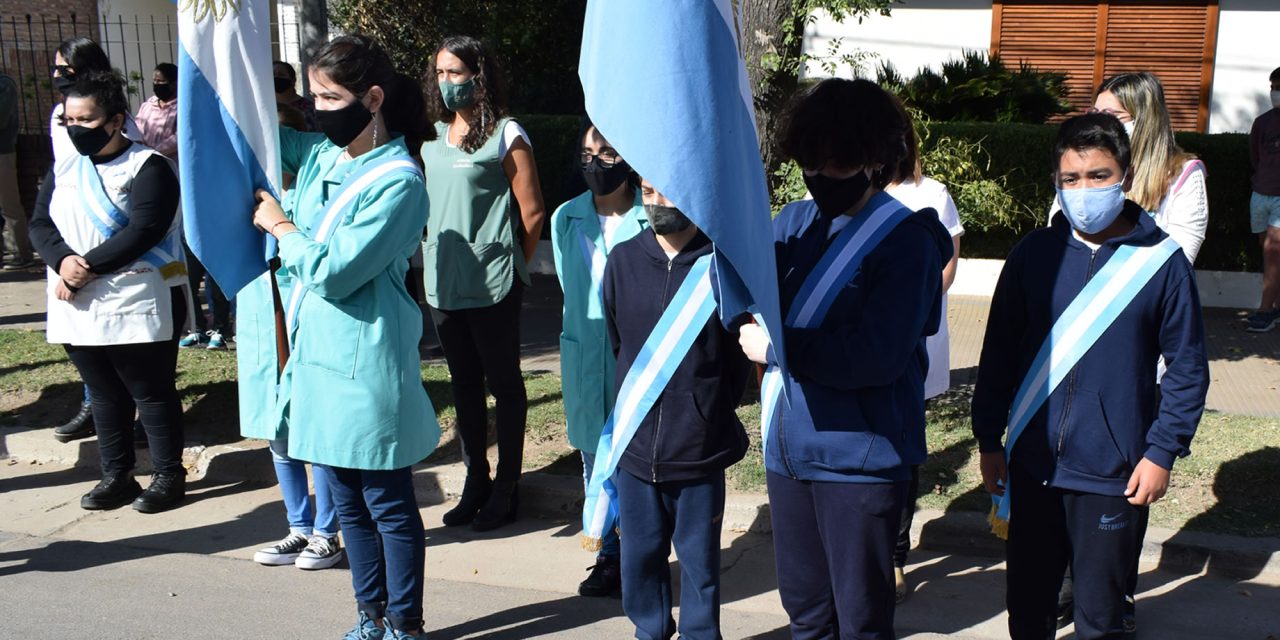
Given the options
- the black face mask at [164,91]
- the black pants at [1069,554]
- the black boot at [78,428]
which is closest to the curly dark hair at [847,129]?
the black pants at [1069,554]


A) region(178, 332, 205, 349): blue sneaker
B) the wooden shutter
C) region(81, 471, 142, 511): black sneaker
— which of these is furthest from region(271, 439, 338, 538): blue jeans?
the wooden shutter

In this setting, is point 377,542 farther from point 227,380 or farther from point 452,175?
point 227,380

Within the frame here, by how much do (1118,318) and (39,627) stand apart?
12.6ft

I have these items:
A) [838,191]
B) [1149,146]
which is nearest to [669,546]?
[838,191]

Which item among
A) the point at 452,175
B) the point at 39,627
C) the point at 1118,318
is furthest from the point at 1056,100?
the point at 39,627

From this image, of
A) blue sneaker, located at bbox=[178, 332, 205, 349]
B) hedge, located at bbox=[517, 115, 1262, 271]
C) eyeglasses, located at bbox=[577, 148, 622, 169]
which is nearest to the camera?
eyeglasses, located at bbox=[577, 148, 622, 169]

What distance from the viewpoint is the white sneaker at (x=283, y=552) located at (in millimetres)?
5094

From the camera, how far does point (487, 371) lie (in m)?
5.39

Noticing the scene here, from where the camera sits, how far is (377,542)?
13.7 ft

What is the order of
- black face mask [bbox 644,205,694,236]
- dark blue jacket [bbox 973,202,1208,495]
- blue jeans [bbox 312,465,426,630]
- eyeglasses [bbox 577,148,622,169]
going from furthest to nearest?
eyeglasses [bbox 577,148,622,169], blue jeans [bbox 312,465,426,630], black face mask [bbox 644,205,694,236], dark blue jacket [bbox 973,202,1208,495]

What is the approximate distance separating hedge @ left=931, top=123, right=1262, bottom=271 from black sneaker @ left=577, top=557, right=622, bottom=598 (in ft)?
19.9

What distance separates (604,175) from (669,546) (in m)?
1.44

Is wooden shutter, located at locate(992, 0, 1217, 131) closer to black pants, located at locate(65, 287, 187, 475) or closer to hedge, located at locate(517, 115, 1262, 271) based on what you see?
hedge, located at locate(517, 115, 1262, 271)

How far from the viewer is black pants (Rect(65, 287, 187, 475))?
573 cm
